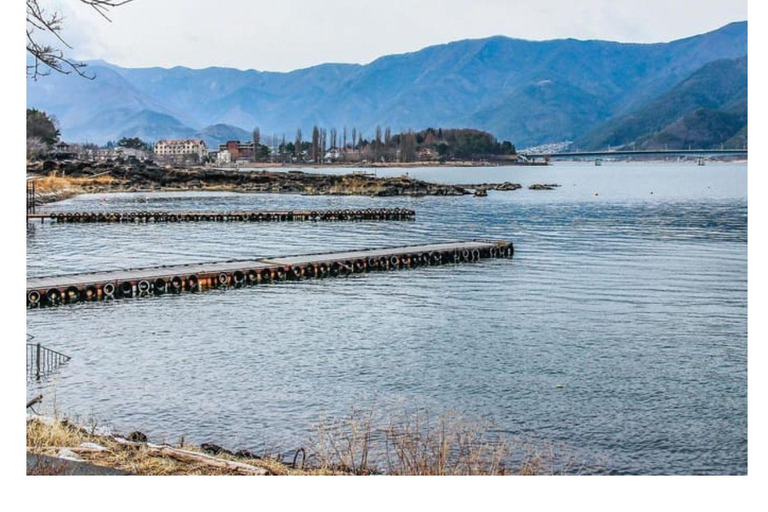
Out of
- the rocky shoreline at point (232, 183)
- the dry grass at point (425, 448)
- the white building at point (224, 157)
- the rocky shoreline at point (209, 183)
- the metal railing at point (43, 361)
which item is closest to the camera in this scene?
the dry grass at point (425, 448)

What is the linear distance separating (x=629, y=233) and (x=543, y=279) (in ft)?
63.2

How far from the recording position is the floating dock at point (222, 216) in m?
48.9

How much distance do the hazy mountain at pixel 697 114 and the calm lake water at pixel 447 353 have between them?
71.5 meters

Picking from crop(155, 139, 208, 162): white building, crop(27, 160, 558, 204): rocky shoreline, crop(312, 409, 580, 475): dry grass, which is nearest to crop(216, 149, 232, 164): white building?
crop(155, 139, 208, 162): white building

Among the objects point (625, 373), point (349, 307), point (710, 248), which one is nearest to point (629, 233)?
point (710, 248)

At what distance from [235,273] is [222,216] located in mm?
26019

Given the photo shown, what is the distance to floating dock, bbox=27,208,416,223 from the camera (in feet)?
160

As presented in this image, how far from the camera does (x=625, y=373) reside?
622 inches

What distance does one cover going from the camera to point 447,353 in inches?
683

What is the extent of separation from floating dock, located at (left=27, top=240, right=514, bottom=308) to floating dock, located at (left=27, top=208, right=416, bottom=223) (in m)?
18.7

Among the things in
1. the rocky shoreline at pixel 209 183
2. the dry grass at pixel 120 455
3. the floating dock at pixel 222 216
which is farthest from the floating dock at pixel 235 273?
the rocky shoreline at pixel 209 183

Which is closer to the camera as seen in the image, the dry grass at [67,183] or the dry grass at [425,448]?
the dry grass at [425,448]

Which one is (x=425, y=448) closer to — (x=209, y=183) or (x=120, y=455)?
(x=120, y=455)

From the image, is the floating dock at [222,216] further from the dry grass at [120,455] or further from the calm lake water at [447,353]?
the dry grass at [120,455]
